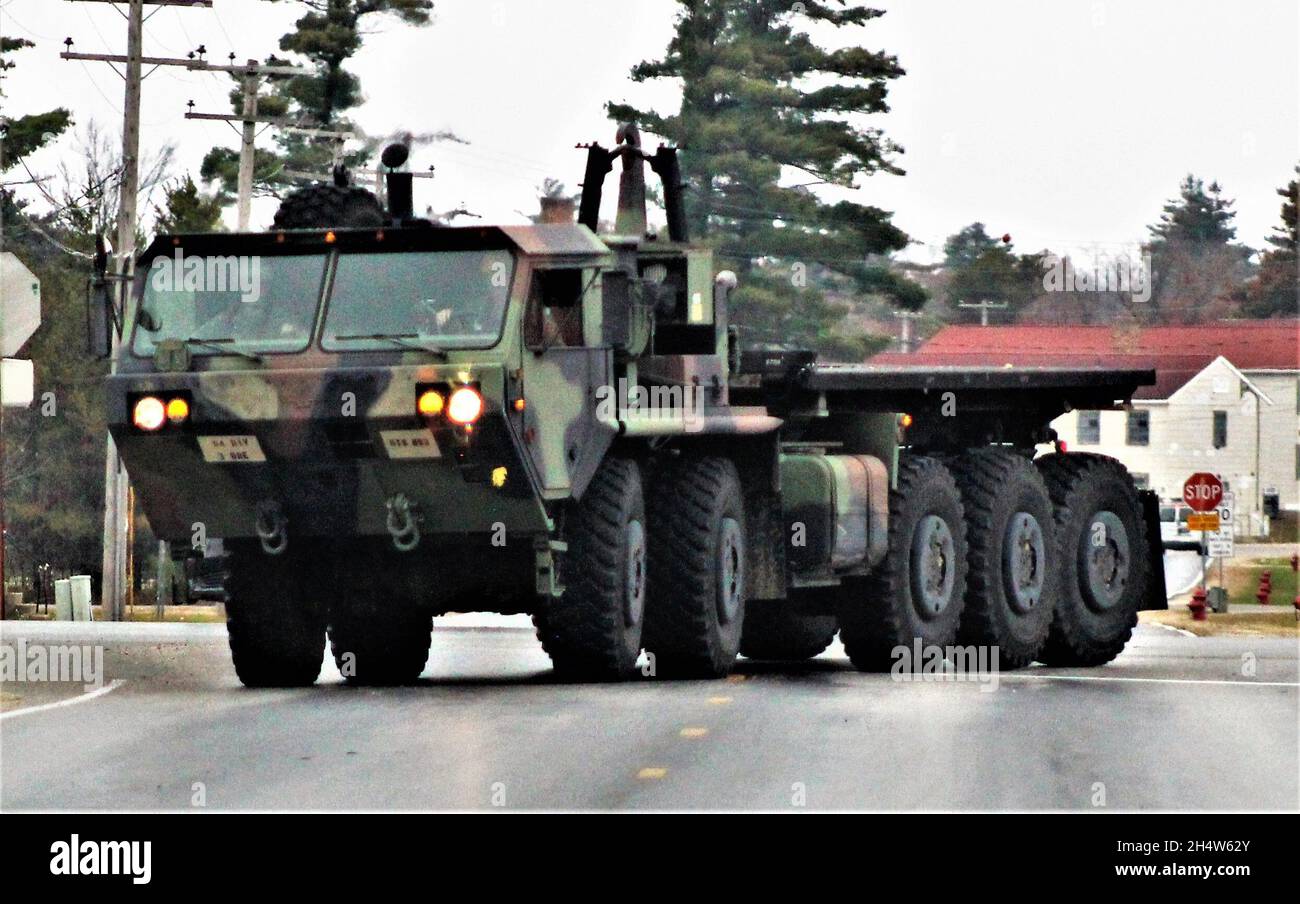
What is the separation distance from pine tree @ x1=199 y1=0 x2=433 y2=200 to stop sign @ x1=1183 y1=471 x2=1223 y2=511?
61.3ft

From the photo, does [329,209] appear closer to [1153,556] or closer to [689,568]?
[689,568]

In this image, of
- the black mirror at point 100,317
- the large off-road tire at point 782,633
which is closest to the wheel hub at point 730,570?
the large off-road tire at point 782,633

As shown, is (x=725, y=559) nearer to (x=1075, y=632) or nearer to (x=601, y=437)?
(x=601, y=437)

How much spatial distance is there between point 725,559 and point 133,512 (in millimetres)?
42161

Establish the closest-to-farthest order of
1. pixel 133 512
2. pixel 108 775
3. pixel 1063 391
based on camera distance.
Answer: pixel 108 775
pixel 1063 391
pixel 133 512

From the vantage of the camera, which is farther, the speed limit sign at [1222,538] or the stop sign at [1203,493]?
the speed limit sign at [1222,538]

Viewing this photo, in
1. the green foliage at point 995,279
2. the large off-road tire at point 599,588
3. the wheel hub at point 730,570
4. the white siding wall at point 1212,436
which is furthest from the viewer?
the white siding wall at point 1212,436

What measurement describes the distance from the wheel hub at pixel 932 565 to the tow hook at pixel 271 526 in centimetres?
638

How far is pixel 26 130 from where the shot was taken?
59.0 metres

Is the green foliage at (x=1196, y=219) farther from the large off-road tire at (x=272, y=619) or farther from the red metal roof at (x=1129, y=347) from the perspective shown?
the large off-road tire at (x=272, y=619)

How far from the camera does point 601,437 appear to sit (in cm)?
1839

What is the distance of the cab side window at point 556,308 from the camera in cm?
1778
